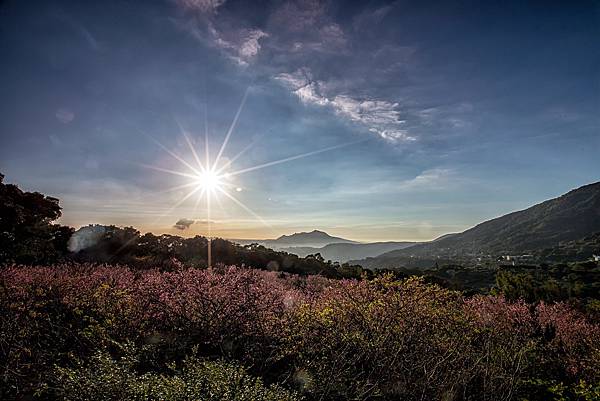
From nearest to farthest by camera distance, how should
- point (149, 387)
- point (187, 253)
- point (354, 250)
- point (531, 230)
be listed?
point (149, 387) < point (187, 253) < point (354, 250) < point (531, 230)

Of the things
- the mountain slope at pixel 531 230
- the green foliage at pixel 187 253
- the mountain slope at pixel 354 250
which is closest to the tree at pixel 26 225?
the green foliage at pixel 187 253

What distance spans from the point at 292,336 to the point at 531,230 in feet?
520

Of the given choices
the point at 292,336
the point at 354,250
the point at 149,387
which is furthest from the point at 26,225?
the point at 354,250

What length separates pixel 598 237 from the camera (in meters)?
95.4

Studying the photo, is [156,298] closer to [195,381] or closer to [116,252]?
[195,381]

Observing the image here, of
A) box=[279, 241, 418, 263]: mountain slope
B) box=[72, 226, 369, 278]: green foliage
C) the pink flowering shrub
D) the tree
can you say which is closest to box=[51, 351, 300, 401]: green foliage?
the pink flowering shrub

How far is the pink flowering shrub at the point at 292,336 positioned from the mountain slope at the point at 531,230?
356 ft

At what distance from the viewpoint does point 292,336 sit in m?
5.52

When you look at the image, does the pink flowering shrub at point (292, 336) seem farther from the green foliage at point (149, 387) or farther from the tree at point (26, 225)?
the tree at point (26, 225)

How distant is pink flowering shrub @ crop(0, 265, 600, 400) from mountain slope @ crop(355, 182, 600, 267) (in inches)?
4270

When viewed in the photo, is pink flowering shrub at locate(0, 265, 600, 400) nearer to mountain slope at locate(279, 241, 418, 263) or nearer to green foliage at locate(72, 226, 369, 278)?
green foliage at locate(72, 226, 369, 278)

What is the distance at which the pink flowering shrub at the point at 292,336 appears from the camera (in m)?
4.84

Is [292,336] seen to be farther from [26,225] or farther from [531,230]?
[531,230]

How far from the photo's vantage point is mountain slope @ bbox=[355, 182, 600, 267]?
123 m
